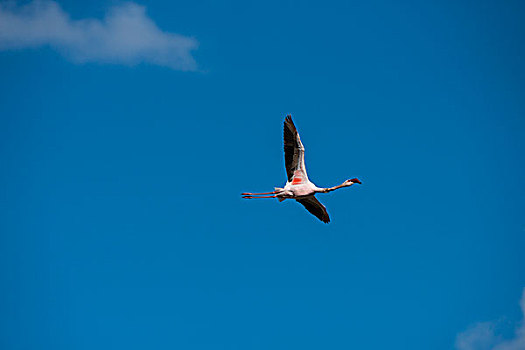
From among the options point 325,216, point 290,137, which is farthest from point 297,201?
point 290,137

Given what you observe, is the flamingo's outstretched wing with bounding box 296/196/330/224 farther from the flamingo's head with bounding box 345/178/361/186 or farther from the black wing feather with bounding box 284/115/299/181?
the black wing feather with bounding box 284/115/299/181

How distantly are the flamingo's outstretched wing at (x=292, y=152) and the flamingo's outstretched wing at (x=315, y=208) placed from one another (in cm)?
266

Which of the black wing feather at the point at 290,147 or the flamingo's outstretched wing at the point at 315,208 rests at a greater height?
the black wing feather at the point at 290,147

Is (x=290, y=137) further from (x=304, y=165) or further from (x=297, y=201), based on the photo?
(x=297, y=201)

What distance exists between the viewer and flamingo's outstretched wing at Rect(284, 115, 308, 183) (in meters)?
42.5

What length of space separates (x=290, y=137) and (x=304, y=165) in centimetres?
181

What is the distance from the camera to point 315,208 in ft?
154

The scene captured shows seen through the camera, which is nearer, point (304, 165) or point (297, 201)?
point (304, 165)

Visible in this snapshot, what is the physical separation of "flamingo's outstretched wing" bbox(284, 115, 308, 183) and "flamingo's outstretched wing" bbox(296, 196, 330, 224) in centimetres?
266

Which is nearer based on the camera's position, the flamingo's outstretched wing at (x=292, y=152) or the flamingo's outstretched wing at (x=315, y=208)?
the flamingo's outstretched wing at (x=292, y=152)

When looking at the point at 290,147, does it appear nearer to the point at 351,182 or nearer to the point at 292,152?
the point at 292,152

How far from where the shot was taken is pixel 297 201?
46.6 meters

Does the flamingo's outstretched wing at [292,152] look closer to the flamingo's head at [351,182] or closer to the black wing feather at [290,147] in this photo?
the black wing feather at [290,147]

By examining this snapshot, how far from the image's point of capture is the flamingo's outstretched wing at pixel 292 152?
4253 centimetres
